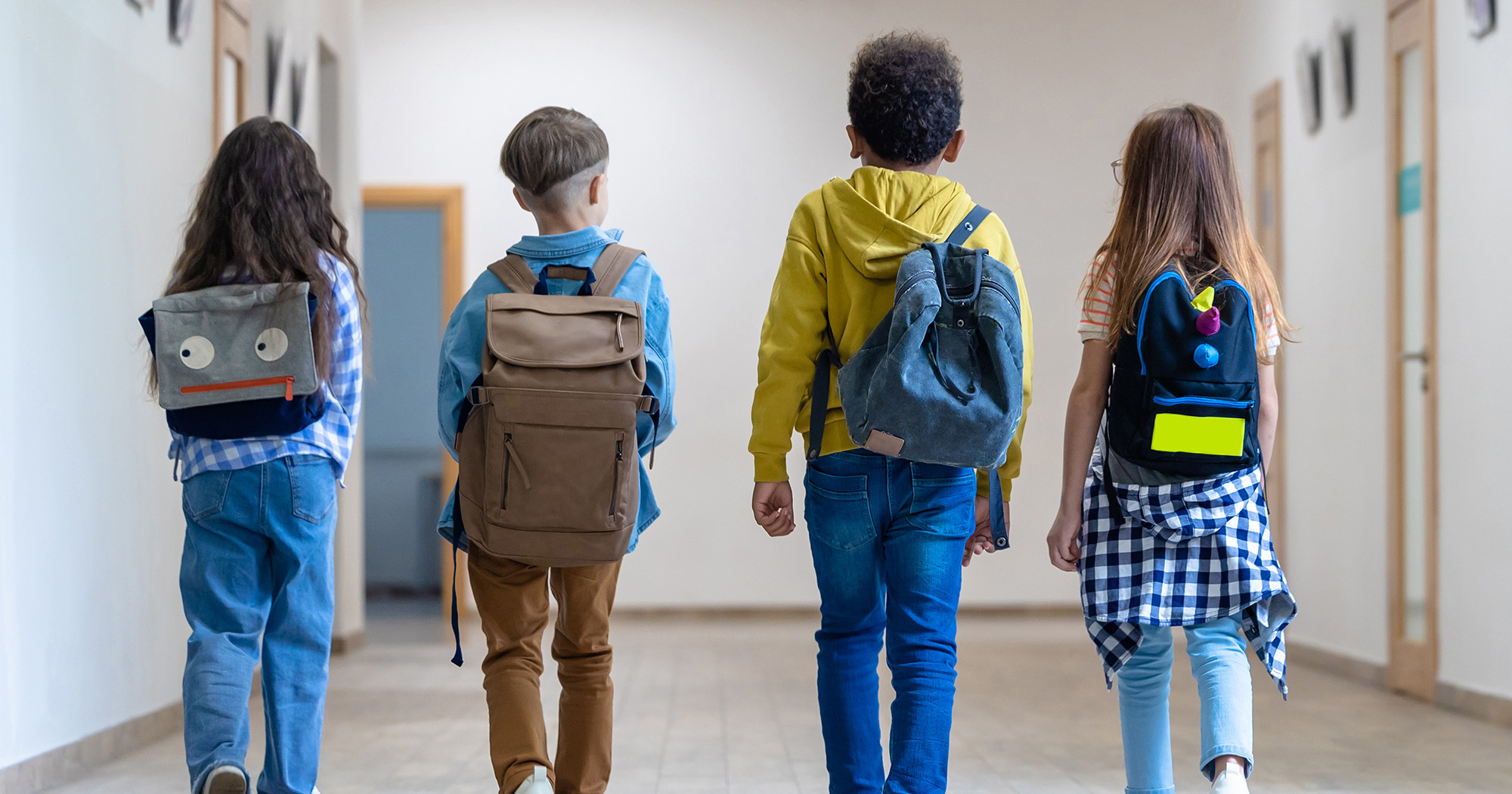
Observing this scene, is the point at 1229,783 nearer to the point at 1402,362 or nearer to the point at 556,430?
the point at 556,430

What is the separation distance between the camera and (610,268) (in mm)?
1830

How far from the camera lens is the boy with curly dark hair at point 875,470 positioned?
5.60 feet

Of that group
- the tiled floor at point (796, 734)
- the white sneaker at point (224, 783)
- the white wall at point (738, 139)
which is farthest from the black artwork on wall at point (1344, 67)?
the white sneaker at point (224, 783)

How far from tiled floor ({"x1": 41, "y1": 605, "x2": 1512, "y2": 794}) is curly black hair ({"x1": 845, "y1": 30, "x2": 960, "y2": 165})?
134 cm

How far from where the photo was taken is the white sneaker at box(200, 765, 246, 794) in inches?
69.7


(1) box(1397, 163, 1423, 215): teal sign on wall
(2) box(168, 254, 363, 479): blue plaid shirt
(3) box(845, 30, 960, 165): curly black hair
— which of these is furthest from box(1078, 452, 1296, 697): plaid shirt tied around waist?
(1) box(1397, 163, 1423, 215): teal sign on wall

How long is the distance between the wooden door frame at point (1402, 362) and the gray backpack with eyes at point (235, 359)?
10.7 ft

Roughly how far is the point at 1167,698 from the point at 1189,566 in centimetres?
19

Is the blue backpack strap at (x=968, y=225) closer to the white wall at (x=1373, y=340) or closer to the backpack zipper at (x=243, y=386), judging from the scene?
the backpack zipper at (x=243, y=386)

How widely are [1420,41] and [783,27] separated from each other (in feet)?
10.8

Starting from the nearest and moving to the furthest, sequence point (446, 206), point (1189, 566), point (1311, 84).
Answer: point (1189, 566)
point (1311, 84)
point (446, 206)

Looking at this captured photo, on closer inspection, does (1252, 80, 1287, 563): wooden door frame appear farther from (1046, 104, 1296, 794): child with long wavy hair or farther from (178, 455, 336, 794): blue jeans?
(178, 455, 336, 794): blue jeans

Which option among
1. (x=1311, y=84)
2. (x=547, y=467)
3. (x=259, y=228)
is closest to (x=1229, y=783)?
(x=547, y=467)

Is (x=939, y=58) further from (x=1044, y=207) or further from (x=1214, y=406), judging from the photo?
(x=1044, y=207)
